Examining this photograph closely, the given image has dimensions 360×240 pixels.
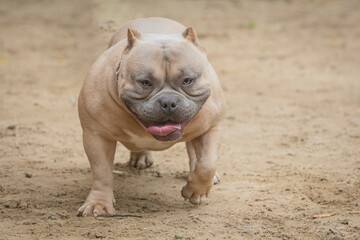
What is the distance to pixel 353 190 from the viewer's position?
14.7ft

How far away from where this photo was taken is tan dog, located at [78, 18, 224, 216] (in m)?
3.65

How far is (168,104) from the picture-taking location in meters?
3.57

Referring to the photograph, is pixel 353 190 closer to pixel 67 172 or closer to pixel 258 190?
pixel 258 190

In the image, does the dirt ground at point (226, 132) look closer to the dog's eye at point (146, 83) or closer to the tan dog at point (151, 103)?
the tan dog at point (151, 103)

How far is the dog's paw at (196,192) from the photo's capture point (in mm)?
4129

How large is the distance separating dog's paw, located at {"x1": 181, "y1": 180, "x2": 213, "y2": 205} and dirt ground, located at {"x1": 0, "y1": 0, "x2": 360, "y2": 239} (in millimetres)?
70

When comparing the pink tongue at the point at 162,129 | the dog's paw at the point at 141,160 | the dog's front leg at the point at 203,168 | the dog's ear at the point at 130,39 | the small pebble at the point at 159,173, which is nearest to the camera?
the pink tongue at the point at 162,129

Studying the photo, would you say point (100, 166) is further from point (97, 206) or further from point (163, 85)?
point (163, 85)

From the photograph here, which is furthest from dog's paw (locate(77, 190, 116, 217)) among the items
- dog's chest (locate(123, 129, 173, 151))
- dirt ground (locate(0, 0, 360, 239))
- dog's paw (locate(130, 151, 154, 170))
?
dog's paw (locate(130, 151, 154, 170))

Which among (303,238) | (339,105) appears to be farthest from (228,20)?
(303,238)

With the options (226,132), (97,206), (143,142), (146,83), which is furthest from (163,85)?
(226,132)

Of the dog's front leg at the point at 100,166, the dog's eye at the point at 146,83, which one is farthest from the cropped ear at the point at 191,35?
the dog's front leg at the point at 100,166

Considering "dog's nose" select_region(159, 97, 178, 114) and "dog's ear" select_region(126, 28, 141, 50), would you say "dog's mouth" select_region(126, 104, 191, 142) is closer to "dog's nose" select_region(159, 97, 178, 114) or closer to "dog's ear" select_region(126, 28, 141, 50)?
"dog's nose" select_region(159, 97, 178, 114)

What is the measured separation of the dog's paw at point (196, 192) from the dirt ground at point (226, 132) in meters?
0.07
